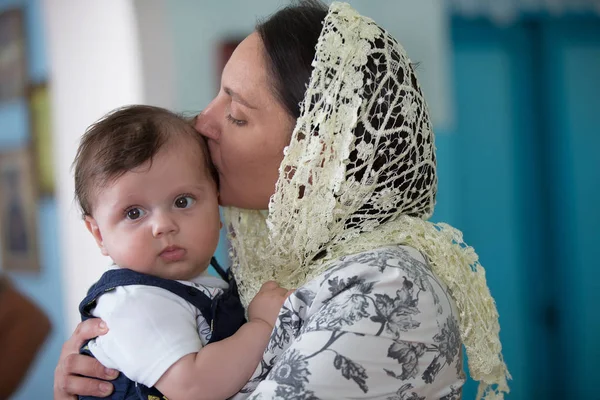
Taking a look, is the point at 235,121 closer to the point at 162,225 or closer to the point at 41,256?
the point at 162,225

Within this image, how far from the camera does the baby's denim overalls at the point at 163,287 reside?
1.18 meters

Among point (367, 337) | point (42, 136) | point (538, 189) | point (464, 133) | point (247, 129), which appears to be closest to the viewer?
point (367, 337)

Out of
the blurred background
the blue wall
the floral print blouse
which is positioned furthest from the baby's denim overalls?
the blue wall

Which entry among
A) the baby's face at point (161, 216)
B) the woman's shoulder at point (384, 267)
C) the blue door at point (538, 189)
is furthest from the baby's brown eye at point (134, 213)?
the blue door at point (538, 189)

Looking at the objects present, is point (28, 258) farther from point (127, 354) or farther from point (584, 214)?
Result: point (584, 214)

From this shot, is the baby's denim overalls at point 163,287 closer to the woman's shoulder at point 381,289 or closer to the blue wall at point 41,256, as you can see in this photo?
the woman's shoulder at point 381,289

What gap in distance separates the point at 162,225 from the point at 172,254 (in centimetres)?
6

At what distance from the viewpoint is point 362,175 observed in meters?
1.23

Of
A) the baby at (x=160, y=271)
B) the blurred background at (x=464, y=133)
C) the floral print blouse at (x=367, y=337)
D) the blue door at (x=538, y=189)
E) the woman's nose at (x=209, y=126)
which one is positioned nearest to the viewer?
the floral print blouse at (x=367, y=337)

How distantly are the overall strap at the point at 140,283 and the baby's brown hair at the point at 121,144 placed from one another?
0.15m

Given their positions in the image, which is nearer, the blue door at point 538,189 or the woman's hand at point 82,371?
the woman's hand at point 82,371

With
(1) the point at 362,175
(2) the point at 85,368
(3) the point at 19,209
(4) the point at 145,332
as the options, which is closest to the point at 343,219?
(1) the point at 362,175

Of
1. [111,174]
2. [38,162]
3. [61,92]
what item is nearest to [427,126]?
[111,174]

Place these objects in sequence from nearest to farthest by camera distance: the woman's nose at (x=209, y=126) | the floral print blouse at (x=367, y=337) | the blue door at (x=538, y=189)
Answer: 1. the floral print blouse at (x=367, y=337)
2. the woman's nose at (x=209, y=126)
3. the blue door at (x=538, y=189)
